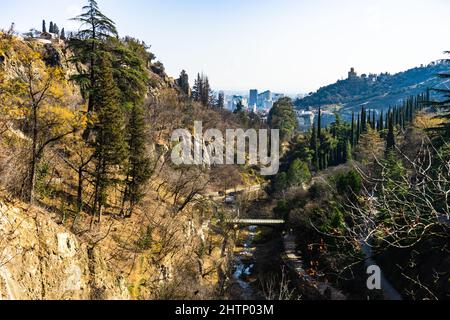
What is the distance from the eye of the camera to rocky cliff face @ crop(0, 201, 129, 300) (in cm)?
1287

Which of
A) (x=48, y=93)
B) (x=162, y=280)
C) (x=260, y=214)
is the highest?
(x=48, y=93)

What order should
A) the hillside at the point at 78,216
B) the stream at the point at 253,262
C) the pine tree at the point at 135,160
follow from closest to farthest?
the hillside at the point at 78,216
the pine tree at the point at 135,160
the stream at the point at 253,262

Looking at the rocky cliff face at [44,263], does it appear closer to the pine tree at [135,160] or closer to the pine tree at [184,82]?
the pine tree at [135,160]

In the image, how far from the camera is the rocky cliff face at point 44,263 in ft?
42.2

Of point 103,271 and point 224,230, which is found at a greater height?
point 103,271

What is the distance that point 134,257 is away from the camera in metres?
22.4

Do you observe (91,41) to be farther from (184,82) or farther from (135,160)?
(184,82)

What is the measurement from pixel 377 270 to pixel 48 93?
27320mm

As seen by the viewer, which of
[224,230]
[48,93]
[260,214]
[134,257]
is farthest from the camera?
[260,214]

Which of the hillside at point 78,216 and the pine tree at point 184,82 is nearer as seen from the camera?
the hillside at point 78,216

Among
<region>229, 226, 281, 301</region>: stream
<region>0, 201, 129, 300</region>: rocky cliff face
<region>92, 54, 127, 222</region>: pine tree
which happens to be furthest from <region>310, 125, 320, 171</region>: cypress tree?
<region>0, 201, 129, 300</region>: rocky cliff face

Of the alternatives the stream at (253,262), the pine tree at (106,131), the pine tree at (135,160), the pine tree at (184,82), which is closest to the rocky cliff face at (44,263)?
the pine tree at (106,131)
